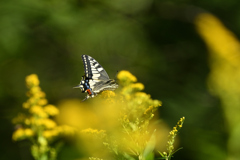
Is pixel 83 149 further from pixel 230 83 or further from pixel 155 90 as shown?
pixel 155 90

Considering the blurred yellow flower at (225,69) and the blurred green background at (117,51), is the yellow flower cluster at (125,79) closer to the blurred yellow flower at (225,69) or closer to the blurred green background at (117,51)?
the blurred yellow flower at (225,69)

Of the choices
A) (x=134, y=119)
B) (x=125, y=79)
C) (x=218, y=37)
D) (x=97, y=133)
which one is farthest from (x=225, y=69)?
(x=97, y=133)

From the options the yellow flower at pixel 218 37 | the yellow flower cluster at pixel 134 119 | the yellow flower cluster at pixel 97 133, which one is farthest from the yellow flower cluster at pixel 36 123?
the yellow flower at pixel 218 37

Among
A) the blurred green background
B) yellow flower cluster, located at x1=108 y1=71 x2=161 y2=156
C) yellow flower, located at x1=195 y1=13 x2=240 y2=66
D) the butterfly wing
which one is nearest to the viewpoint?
yellow flower cluster, located at x1=108 y1=71 x2=161 y2=156

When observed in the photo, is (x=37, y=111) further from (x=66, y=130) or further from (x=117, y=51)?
(x=117, y=51)

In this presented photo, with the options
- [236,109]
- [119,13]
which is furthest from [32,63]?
[236,109]

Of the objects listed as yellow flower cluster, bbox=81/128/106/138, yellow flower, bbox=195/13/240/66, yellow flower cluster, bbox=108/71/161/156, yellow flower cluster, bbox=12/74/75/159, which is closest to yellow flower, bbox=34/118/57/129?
yellow flower cluster, bbox=12/74/75/159

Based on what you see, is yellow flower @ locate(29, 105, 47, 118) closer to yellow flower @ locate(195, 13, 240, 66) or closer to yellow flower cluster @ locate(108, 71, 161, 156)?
yellow flower cluster @ locate(108, 71, 161, 156)

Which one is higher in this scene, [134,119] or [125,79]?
[125,79]
